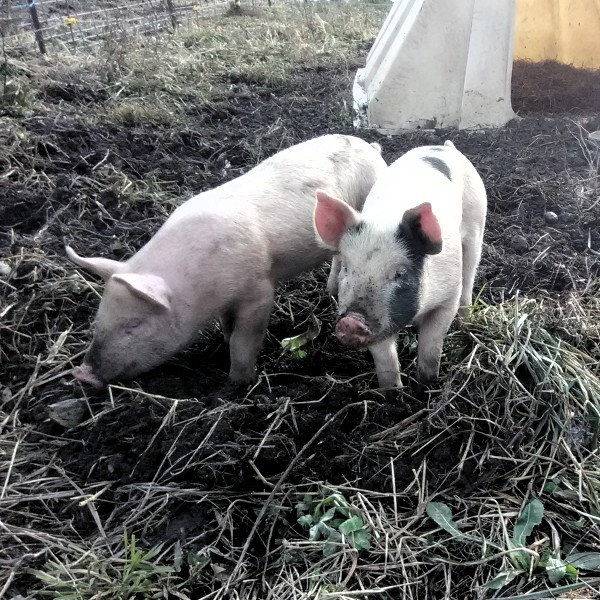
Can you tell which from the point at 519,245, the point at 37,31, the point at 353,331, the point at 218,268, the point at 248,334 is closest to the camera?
the point at 353,331

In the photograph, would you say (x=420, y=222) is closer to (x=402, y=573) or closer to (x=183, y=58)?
(x=402, y=573)

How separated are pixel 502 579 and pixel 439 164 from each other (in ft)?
6.80

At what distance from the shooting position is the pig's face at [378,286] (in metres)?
2.49

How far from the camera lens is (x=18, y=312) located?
3.39m

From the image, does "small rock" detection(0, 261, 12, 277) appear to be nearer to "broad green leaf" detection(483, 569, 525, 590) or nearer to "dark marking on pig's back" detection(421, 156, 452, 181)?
"dark marking on pig's back" detection(421, 156, 452, 181)

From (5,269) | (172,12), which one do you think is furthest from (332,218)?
(172,12)

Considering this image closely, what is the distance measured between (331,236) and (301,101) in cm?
465

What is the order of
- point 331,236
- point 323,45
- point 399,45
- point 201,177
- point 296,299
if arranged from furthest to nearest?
point 323,45, point 399,45, point 201,177, point 296,299, point 331,236

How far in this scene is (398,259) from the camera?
102 inches

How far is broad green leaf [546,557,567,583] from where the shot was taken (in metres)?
2.12

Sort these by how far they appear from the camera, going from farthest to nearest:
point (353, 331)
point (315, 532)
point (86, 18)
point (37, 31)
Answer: point (86, 18), point (37, 31), point (353, 331), point (315, 532)

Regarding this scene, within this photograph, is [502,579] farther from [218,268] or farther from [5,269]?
[5,269]

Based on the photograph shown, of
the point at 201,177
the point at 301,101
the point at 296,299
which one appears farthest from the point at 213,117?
the point at 296,299

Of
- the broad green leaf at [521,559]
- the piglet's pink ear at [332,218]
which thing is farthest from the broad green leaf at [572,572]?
the piglet's pink ear at [332,218]
